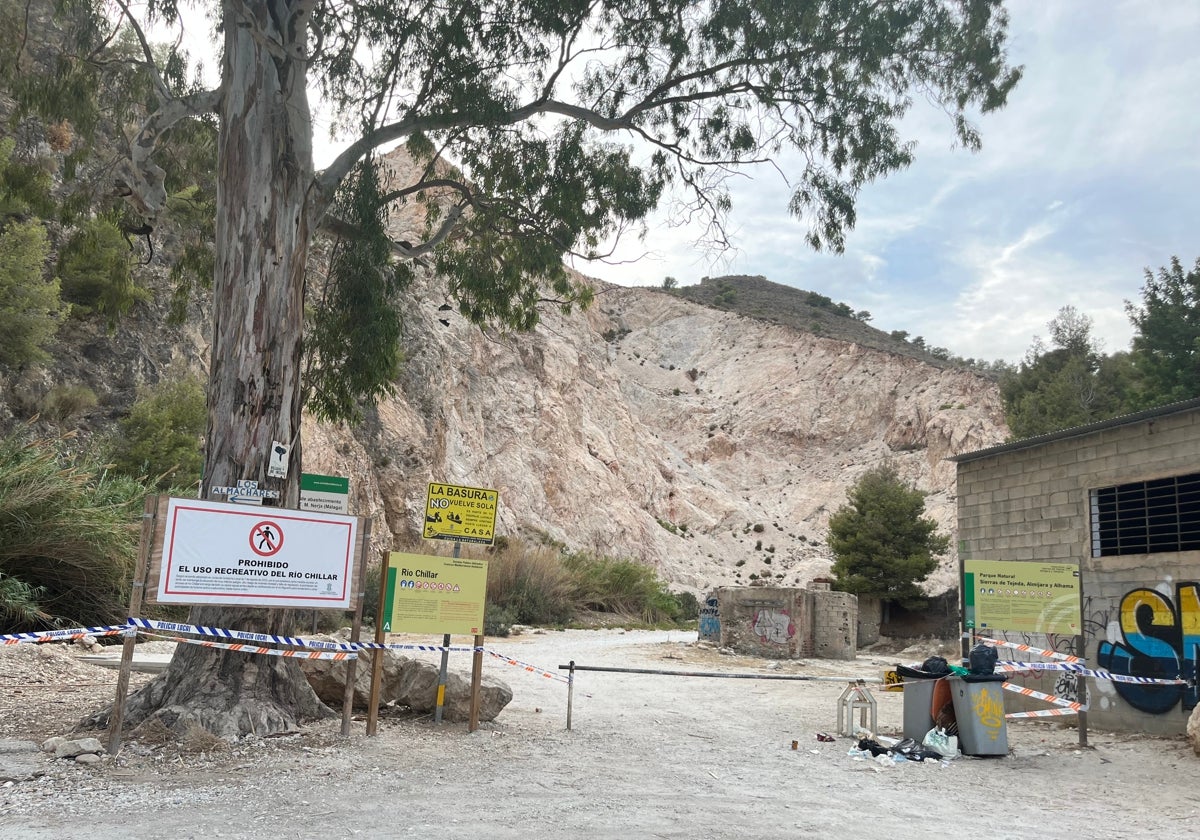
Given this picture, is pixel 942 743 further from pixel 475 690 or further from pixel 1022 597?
pixel 475 690

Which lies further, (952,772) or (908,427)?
(908,427)

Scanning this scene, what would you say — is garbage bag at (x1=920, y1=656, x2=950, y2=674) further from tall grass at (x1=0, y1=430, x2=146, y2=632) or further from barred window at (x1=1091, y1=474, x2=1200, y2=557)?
tall grass at (x1=0, y1=430, x2=146, y2=632)

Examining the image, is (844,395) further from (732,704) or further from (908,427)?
(732,704)

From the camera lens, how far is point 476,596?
8.54 metres

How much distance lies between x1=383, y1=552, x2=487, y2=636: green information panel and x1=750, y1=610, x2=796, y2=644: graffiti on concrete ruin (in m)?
14.1

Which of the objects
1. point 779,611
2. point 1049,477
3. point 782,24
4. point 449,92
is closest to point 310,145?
point 449,92

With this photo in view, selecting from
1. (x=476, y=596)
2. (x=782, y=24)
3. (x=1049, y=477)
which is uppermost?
(x=782, y=24)

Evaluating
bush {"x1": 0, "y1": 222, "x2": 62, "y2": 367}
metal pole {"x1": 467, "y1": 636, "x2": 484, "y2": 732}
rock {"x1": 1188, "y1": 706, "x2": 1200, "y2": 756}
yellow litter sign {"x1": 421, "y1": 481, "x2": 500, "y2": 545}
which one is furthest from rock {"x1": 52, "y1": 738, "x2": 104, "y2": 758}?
bush {"x1": 0, "y1": 222, "x2": 62, "y2": 367}

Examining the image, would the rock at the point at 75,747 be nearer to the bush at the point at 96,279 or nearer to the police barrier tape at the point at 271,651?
the police barrier tape at the point at 271,651

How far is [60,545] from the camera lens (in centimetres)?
1101

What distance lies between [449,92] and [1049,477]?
9181 millimetres

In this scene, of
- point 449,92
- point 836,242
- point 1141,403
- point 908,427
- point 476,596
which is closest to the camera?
point 476,596

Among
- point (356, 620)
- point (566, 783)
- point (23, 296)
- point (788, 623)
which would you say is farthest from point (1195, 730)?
point (23, 296)

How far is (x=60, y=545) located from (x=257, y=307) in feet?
17.0
